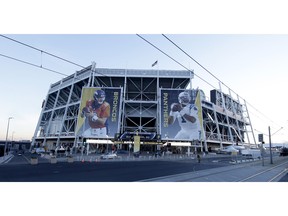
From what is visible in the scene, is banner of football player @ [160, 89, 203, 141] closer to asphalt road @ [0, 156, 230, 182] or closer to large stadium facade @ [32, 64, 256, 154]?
large stadium facade @ [32, 64, 256, 154]

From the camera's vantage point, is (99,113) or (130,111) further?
(130,111)

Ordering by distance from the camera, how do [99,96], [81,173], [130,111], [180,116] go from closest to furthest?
[81,173], [180,116], [99,96], [130,111]

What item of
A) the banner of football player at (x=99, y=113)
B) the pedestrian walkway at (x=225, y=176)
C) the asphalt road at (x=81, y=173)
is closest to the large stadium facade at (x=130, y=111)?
the banner of football player at (x=99, y=113)

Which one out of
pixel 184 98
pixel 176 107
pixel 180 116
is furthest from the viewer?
pixel 184 98

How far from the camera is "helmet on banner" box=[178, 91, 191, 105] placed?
61.2 metres

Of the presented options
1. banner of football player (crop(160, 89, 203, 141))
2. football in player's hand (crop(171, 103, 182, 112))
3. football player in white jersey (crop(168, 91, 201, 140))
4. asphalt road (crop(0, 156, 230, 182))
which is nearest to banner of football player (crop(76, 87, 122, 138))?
banner of football player (crop(160, 89, 203, 141))

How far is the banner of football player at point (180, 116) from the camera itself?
58438 millimetres

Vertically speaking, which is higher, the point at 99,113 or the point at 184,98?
the point at 184,98

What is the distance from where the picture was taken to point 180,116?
6006 centimetres

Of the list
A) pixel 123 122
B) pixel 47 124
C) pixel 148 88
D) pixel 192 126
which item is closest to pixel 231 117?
pixel 192 126

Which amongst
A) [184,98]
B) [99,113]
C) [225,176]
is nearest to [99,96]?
[99,113]

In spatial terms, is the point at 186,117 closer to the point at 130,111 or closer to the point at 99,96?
the point at 130,111

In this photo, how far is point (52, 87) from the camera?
85312 mm

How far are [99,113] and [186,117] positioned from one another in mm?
25469
